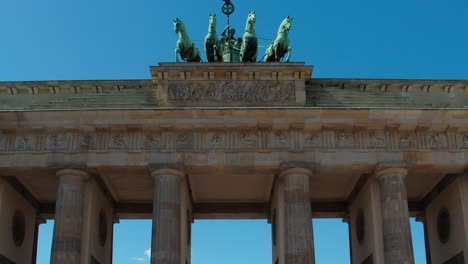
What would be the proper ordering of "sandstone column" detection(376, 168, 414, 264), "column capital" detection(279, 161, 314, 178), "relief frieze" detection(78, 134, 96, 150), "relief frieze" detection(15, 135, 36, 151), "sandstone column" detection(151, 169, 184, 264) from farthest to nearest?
"relief frieze" detection(15, 135, 36, 151)
"relief frieze" detection(78, 134, 96, 150)
"column capital" detection(279, 161, 314, 178)
"sandstone column" detection(376, 168, 414, 264)
"sandstone column" detection(151, 169, 184, 264)

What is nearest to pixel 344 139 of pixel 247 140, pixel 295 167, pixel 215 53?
pixel 295 167

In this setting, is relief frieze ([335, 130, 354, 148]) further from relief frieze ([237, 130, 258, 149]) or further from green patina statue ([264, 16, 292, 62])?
green patina statue ([264, 16, 292, 62])

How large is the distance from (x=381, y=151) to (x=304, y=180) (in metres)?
3.42

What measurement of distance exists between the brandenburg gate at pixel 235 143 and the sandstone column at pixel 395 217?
0.05 metres

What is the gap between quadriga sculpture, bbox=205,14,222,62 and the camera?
2858 cm

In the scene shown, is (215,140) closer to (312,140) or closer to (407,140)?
(312,140)

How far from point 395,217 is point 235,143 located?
7.08 m

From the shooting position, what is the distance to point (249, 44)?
93.3 feet

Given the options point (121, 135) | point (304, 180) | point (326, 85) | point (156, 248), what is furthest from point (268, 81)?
point (156, 248)

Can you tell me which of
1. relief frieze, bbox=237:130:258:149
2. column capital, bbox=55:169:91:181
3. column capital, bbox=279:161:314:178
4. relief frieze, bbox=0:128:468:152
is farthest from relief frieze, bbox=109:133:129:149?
column capital, bbox=279:161:314:178

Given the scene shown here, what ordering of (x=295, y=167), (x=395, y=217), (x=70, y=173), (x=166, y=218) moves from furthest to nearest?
(x=70, y=173)
(x=295, y=167)
(x=395, y=217)
(x=166, y=218)

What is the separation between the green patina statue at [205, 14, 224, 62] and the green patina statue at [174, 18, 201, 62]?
64 centimetres

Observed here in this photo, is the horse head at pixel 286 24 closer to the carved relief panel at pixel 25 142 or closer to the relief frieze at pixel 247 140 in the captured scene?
the relief frieze at pixel 247 140

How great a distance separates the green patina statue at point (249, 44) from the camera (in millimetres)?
28469
